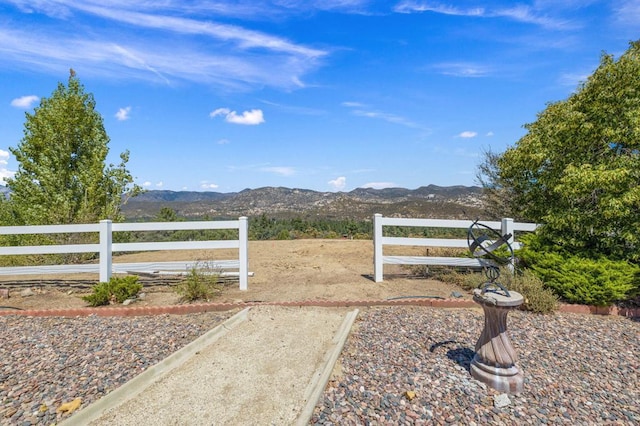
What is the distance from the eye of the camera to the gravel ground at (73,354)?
9.36 ft

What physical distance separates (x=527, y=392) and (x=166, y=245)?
20.1 feet

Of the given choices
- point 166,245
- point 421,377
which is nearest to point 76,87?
point 166,245

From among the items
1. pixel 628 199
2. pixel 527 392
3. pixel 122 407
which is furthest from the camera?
pixel 628 199

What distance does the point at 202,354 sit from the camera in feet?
12.3

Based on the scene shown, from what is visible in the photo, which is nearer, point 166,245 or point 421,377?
point 421,377

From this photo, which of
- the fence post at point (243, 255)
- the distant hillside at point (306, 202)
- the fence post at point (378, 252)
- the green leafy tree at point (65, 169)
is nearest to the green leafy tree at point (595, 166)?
the fence post at point (378, 252)

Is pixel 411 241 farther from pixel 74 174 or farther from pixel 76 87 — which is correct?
pixel 76 87

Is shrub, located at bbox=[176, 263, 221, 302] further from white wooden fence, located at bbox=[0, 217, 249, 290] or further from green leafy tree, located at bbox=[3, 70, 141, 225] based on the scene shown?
green leafy tree, located at bbox=[3, 70, 141, 225]

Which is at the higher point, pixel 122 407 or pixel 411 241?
pixel 411 241

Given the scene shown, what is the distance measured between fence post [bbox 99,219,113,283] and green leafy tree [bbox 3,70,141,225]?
5617 millimetres

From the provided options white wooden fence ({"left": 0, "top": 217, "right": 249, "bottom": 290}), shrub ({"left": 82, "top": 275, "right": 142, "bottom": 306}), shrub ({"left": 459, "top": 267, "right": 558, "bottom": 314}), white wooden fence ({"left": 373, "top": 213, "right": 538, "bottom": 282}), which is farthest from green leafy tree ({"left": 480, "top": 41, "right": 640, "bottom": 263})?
shrub ({"left": 82, "top": 275, "right": 142, "bottom": 306})

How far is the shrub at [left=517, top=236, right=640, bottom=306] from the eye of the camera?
535cm

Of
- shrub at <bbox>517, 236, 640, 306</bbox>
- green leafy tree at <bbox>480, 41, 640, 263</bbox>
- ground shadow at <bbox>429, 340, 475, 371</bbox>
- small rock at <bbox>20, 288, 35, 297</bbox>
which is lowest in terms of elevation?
small rock at <bbox>20, 288, 35, 297</bbox>

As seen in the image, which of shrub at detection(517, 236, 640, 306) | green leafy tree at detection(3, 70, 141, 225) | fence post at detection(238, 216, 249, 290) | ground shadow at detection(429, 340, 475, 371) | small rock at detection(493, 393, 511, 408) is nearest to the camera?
small rock at detection(493, 393, 511, 408)
